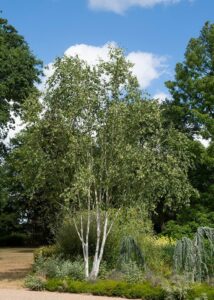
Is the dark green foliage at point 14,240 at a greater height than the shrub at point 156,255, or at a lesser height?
greater

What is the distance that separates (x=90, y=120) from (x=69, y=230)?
405cm

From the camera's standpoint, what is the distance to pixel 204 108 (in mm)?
28484

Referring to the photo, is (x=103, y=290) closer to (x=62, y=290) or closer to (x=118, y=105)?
(x=62, y=290)

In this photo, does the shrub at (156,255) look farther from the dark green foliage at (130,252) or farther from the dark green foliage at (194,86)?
the dark green foliage at (194,86)

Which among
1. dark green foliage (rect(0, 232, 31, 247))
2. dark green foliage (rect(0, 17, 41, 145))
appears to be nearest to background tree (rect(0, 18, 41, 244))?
dark green foliage (rect(0, 17, 41, 145))

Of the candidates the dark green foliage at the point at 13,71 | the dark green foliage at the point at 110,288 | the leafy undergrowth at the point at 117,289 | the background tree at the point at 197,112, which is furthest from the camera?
the background tree at the point at 197,112

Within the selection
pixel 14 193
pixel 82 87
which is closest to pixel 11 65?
pixel 82 87

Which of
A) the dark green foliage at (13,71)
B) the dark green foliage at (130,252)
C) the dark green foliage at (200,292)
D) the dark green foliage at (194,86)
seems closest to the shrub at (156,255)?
the dark green foliage at (130,252)

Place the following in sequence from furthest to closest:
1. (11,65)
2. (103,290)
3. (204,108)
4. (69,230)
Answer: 1. (204,108)
2. (11,65)
3. (69,230)
4. (103,290)

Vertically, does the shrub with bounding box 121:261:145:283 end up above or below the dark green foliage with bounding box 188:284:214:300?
above

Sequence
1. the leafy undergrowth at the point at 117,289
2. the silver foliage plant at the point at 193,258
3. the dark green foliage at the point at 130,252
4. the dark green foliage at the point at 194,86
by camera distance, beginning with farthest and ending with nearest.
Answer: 1. the dark green foliage at the point at 194,86
2. the dark green foliage at the point at 130,252
3. the silver foliage plant at the point at 193,258
4. the leafy undergrowth at the point at 117,289

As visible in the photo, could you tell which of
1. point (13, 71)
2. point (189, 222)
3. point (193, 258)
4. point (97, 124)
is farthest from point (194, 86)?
point (193, 258)

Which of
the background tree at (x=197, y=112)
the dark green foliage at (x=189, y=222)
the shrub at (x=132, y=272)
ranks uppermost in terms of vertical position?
the background tree at (x=197, y=112)

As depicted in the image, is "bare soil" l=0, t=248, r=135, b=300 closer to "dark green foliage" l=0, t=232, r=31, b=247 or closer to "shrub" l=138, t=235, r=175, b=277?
"shrub" l=138, t=235, r=175, b=277
